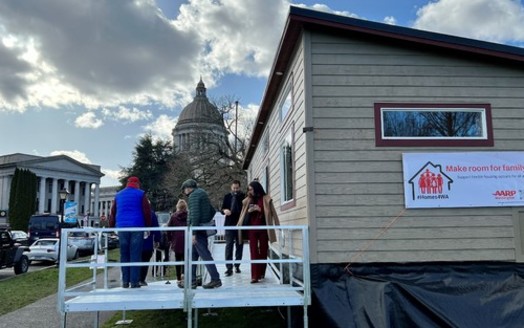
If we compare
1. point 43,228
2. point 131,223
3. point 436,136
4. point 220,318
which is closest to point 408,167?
point 436,136

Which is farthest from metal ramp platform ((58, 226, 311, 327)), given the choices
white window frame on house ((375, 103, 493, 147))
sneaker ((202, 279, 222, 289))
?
white window frame on house ((375, 103, 493, 147))

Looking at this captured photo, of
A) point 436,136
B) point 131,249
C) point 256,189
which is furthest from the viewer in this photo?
point 256,189

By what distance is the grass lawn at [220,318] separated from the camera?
7098mm

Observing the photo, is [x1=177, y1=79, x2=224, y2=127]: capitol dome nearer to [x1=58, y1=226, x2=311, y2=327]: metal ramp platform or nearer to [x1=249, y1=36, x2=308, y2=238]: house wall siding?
[x1=249, y1=36, x2=308, y2=238]: house wall siding

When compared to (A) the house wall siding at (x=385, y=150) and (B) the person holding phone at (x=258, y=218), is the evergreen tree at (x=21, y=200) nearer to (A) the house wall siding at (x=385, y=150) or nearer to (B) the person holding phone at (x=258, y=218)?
(B) the person holding phone at (x=258, y=218)

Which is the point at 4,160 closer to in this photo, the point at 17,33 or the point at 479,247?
the point at 17,33

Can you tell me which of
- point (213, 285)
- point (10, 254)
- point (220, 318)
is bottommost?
point (220, 318)

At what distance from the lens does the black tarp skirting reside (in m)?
5.33

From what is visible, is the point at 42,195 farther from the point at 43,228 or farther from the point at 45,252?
the point at 45,252

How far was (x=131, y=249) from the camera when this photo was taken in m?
5.93

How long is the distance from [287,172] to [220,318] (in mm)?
2756

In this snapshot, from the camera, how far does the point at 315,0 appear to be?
8.66 metres

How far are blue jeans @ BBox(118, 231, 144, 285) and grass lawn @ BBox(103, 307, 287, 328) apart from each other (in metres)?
1.75

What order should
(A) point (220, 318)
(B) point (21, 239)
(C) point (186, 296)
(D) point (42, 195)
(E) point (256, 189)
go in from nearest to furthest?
(C) point (186, 296) < (E) point (256, 189) < (A) point (220, 318) < (B) point (21, 239) < (D) point (42, 195)
